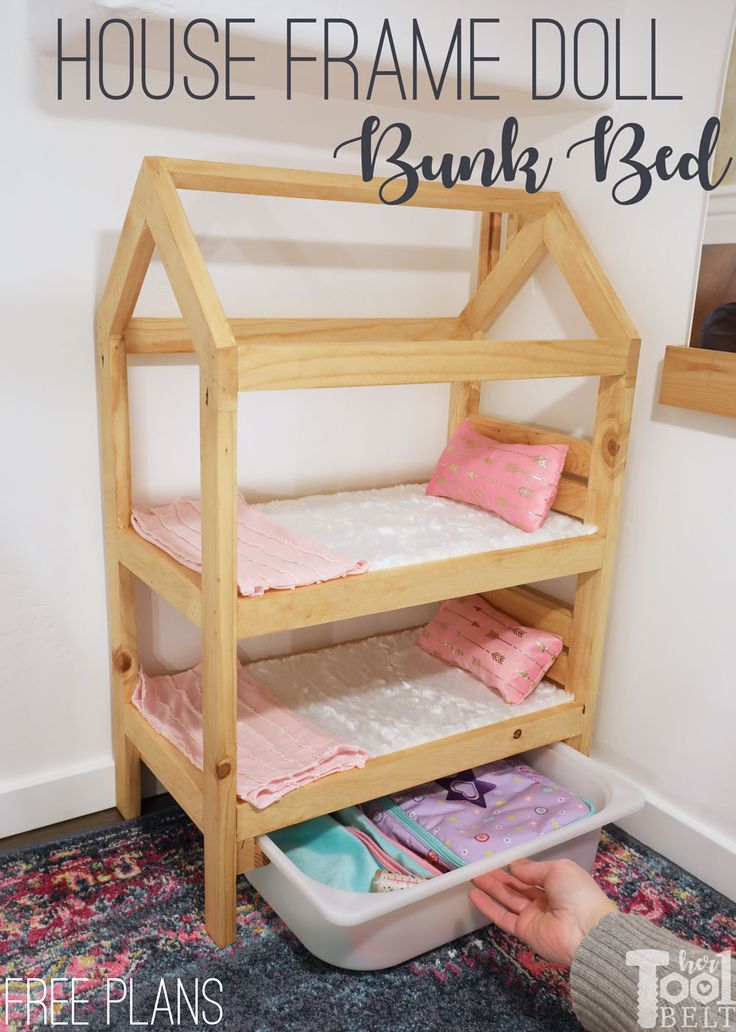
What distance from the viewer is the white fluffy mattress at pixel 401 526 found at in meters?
1.76

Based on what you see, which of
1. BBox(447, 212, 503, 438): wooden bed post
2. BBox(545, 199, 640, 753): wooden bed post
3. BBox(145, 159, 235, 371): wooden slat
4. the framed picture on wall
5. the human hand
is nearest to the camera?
the human hand

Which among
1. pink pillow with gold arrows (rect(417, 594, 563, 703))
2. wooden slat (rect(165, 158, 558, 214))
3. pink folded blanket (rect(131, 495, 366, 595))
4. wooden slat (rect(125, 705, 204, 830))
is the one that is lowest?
wooden slat (rect(125, 705, 204, 830))

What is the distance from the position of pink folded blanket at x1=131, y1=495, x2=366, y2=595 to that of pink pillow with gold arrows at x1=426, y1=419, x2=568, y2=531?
457mm

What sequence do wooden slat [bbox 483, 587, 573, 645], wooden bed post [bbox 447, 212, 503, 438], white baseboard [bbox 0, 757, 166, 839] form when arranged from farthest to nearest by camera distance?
wooden bed post [bbox 447, 212, 503, 438], wooden slat [bbox 483, 587, 573, 645], white baseboard [bbox 0, 757, 166, 839]

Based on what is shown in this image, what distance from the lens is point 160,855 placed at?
6.14ft

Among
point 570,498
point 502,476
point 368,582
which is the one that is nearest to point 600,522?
point 570,498

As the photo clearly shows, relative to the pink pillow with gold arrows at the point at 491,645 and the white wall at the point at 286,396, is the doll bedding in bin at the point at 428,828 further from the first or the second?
the white wall at the point at 286,396

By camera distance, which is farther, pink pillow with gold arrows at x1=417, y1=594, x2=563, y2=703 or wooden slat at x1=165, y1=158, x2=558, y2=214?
pink pillow with gold arrows at x1=417, y1=594, x2=563, y2=703

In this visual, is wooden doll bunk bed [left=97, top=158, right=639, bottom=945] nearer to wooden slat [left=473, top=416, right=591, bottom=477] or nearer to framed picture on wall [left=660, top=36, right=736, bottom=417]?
wooden slat [left=473, top=416, right=591, bottom=477]

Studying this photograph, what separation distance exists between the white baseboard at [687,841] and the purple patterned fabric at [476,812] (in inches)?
9.1

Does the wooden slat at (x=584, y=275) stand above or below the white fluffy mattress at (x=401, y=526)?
above

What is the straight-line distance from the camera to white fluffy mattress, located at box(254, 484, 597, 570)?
5.77 ft

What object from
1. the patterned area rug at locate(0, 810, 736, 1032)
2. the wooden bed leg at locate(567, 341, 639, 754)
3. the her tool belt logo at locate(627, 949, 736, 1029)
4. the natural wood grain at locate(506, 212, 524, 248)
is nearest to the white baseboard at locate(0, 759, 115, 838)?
the patterned area rug at locate(0, 810, 736, 1032)

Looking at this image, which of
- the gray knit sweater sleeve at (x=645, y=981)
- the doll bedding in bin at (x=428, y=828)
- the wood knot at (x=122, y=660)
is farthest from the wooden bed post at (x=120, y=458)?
the gray knit sweater sleeve at (x=645, y=981)
